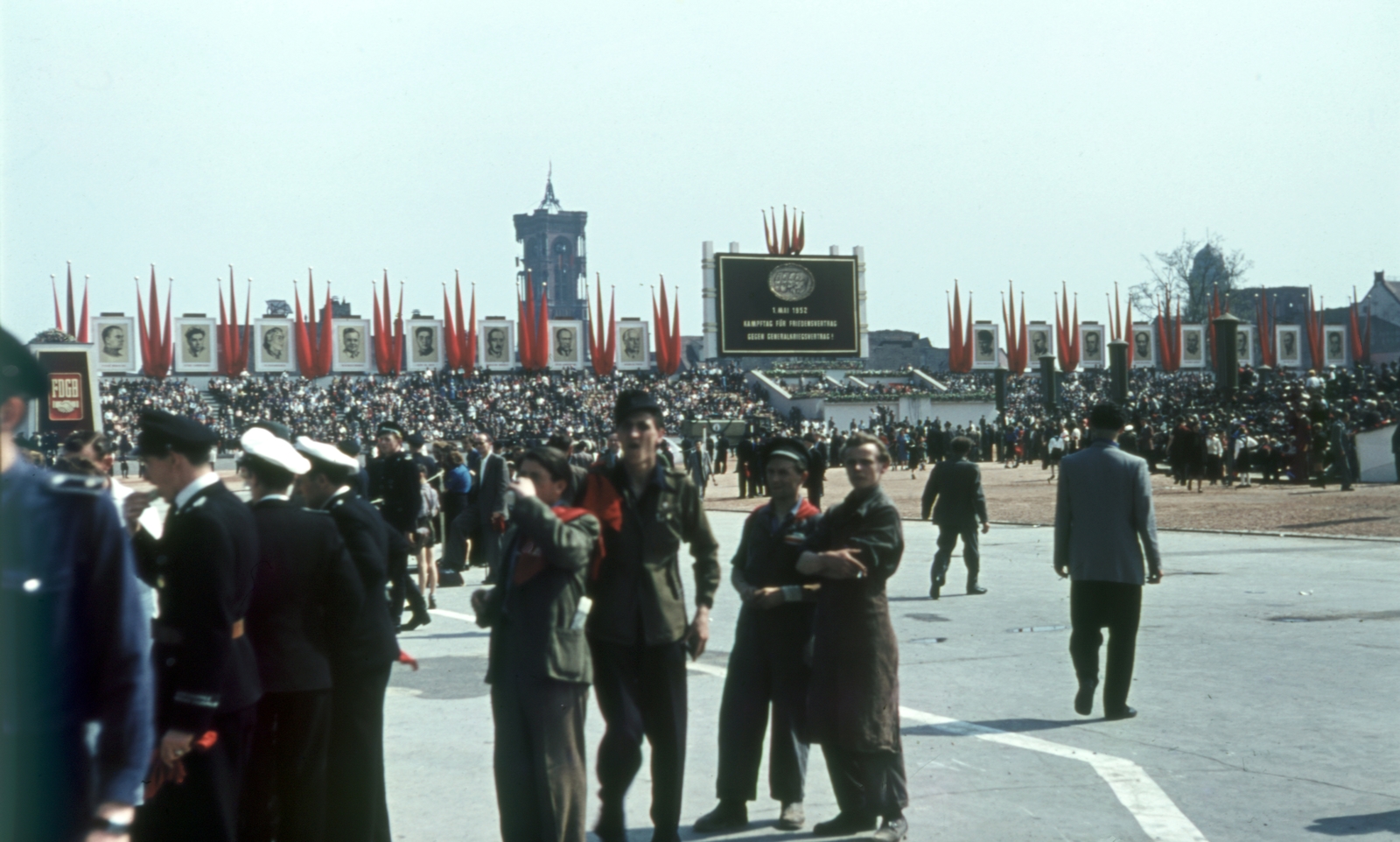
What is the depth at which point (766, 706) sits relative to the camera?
560 cm

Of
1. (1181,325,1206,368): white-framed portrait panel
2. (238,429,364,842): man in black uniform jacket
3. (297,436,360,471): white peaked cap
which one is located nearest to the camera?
(238,429,364,842): man in black uniform jacket

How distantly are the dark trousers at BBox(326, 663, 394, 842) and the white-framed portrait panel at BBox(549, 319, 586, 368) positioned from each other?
241 ft

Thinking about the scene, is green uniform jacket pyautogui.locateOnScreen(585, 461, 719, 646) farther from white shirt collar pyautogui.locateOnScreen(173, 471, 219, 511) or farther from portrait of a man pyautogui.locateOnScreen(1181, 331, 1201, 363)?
portrait of a man pyautogui.locateOnScreen(1181, 331, 1201, 363)

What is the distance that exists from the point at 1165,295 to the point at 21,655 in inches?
3176

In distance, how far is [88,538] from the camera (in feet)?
7.36

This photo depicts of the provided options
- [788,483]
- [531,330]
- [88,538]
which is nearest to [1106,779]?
[788,483]

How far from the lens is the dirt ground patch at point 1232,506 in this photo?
2011 centimetres

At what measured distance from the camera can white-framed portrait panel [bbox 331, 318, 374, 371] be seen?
258 ft

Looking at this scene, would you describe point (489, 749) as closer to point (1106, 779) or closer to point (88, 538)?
point (1106, 779)

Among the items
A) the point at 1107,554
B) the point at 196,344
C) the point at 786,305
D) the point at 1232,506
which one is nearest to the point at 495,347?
the point at 196,344

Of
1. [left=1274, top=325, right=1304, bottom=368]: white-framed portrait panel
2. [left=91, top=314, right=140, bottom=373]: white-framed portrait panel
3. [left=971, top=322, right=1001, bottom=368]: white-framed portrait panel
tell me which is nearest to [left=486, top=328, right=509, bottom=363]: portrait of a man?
[left=91, top=314, right=140, bottom=373]: white-framed portrait panel

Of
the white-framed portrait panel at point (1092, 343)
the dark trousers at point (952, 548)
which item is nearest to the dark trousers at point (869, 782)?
the dark trousers at point (952, 548)

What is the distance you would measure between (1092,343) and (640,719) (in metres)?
85.1

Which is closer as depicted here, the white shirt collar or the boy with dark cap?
the white shirt collar
